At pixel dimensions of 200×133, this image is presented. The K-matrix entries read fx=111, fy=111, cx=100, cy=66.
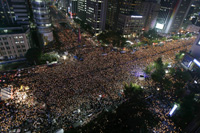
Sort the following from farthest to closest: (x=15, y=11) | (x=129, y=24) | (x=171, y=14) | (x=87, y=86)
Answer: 1. (x=171, y=14)
2. (x=129, y=24)
3. (x=15, y=11)
4. (x=87, y=86)

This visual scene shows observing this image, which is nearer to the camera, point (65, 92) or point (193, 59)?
point (65, 92)

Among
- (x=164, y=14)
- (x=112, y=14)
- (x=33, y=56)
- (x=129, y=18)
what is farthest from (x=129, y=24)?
(x=33, y=56)

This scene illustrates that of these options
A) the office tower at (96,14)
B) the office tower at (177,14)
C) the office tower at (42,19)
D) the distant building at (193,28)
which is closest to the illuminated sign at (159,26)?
the office tower at (177,14)

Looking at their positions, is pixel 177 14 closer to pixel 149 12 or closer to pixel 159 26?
pixel 159 26

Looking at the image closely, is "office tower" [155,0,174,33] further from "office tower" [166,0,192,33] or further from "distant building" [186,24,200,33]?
"distant building" [186,24,200,33]

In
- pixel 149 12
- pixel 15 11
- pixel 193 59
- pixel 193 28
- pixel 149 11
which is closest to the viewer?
pixel 193 59

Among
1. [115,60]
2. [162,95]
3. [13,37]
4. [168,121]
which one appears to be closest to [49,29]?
[13,37]

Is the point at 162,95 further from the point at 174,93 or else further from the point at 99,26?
the point at 99,26
